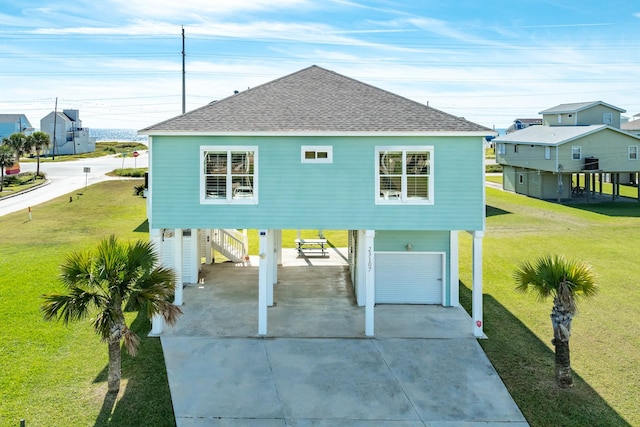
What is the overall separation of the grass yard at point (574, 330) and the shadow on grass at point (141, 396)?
7382 millimetres

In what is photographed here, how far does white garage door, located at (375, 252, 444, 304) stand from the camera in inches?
681

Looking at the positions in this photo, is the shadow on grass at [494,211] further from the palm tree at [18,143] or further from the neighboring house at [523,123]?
the palm tree at [18,143]

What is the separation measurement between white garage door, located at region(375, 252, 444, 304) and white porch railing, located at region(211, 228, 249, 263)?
8404 millimetres

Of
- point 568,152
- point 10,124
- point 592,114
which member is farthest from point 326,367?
point 10,124

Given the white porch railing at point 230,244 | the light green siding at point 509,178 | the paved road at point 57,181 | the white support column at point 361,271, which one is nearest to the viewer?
the white support column at point 361,271

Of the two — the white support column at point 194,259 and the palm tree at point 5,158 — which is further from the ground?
the palm tree at point 5,158

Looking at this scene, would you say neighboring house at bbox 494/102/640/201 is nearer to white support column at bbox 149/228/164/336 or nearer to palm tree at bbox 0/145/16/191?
white support column at bbox 149/228/164/336

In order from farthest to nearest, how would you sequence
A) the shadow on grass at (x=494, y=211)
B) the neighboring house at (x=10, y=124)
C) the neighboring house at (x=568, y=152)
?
the neighboring house at (x=10, y=124), the neighboring house at (x=568, y=152), the shadow on grass at (x=494, y=211)

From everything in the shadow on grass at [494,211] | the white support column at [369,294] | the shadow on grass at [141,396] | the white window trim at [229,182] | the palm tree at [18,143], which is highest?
the palm tree at [18,143]

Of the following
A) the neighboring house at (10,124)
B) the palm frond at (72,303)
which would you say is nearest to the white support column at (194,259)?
the palm frond at (72,303)

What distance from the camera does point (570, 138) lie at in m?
41.4

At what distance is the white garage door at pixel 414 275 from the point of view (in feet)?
56.7

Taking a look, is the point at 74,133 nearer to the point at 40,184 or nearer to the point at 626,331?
the point at 40,184

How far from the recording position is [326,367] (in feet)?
39.5
